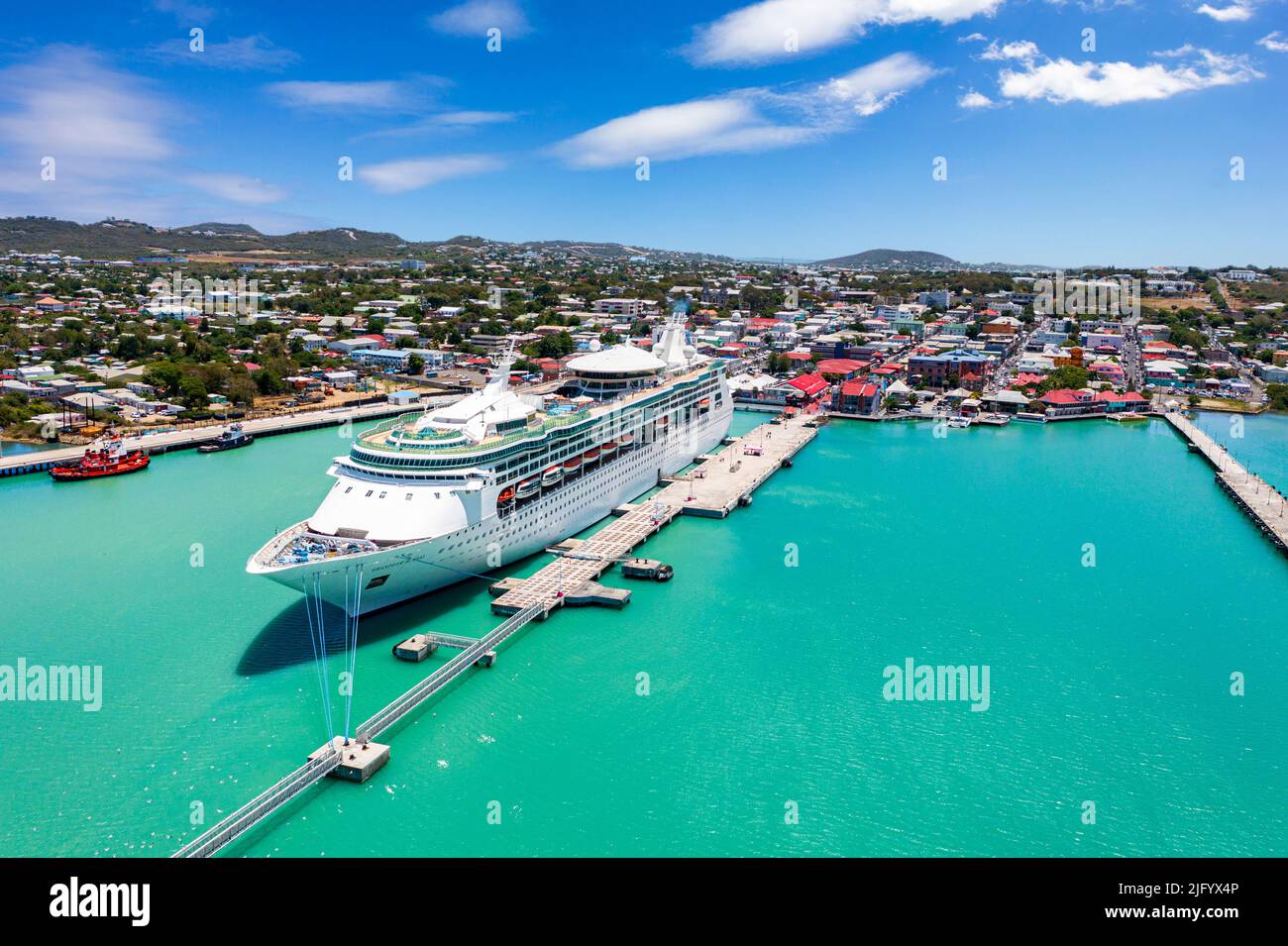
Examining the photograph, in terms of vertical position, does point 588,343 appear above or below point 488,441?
above

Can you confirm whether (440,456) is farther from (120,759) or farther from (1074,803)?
(1074,803)

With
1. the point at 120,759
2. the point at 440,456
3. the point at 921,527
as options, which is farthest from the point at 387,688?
the point at 921,527

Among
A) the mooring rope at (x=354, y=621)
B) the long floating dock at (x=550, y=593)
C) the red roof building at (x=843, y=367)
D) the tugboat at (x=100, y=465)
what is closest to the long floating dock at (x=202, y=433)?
the tugboat at (x=100, y=465)

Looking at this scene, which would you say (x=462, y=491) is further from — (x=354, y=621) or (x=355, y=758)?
(x=355, y=758)

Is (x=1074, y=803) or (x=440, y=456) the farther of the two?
(x=440, y=456)

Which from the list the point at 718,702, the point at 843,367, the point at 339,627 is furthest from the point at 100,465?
the point at 843,367
